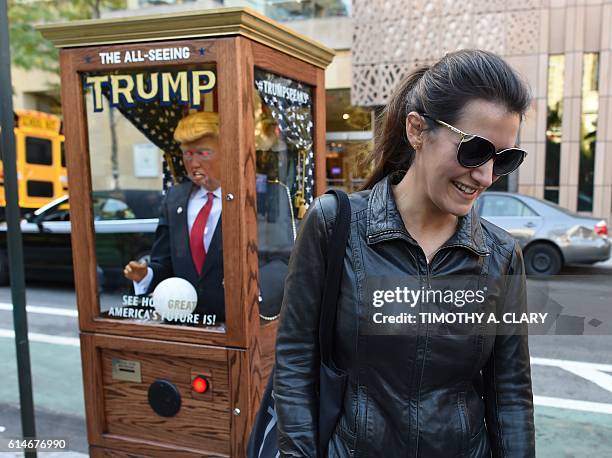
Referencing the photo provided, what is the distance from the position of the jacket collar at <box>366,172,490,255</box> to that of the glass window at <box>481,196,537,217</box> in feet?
27.6

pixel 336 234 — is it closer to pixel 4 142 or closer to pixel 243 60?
pixel 243 60

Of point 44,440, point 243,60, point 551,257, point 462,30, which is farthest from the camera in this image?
point 462,30

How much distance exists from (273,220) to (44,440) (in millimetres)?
2495

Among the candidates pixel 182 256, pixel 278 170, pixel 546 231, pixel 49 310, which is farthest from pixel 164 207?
pixel 546 231

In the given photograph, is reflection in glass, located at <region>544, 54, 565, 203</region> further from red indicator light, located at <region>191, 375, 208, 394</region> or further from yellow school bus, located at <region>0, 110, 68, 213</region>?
red indicator light, located at <region>191, 375, 208, 394</region>

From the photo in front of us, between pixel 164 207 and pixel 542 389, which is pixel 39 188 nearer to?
pixel 164 207

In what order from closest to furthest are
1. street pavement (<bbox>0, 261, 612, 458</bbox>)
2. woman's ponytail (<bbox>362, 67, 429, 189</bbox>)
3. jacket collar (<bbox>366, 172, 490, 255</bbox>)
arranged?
jacket collar (<bbox>366, 172, 490, 255</bbox>), woman's ponytail (<bbox>362, 67, 429, 189</bbox>), street pavement (<bbox>0, 261, 612, 458</bbox>)

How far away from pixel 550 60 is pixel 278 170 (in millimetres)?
13735

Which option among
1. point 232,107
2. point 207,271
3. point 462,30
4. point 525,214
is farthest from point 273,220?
point 462,30

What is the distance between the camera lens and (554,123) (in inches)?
574

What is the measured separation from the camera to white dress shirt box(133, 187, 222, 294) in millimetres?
2848

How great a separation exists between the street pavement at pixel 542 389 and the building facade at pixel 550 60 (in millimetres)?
9377

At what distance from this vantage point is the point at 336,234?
148cm

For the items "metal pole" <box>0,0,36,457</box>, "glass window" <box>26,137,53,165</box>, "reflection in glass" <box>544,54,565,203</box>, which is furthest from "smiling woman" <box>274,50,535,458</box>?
"reflection in glass" <box>544,54,565,203</box>
